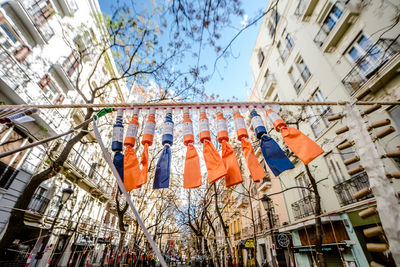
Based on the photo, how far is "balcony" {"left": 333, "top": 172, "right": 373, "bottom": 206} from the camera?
316 inches

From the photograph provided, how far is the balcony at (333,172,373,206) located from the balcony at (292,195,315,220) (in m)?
1.74

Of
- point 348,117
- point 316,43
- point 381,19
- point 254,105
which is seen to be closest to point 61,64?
point 254,105

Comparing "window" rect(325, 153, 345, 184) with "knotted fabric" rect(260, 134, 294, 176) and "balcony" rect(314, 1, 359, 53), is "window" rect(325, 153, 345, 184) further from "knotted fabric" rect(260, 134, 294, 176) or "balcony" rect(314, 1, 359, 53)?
"knotted fabric" rect(260, 134, 294, 176)

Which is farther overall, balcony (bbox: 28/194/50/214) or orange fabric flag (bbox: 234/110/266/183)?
balcony (bbox: 28/194/50/214)

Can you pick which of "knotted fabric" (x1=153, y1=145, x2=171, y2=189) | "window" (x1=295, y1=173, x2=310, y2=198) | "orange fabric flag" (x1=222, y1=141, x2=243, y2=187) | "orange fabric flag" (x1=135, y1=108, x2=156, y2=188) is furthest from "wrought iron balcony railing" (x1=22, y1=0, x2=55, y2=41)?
"window" (x1=295, y1=173, x2=310, y2=198)

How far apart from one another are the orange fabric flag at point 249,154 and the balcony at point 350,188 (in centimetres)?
830

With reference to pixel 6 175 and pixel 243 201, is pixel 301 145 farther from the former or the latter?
pixel 243 201

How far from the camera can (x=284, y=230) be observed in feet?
42.9

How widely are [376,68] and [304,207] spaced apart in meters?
8.53

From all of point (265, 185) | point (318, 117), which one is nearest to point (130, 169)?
point (318, 117)

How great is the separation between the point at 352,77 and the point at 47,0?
692 inches

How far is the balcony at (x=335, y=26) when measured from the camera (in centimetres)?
899

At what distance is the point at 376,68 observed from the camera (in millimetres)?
7203

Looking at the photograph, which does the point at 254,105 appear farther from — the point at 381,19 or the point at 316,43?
the point at 316,43
